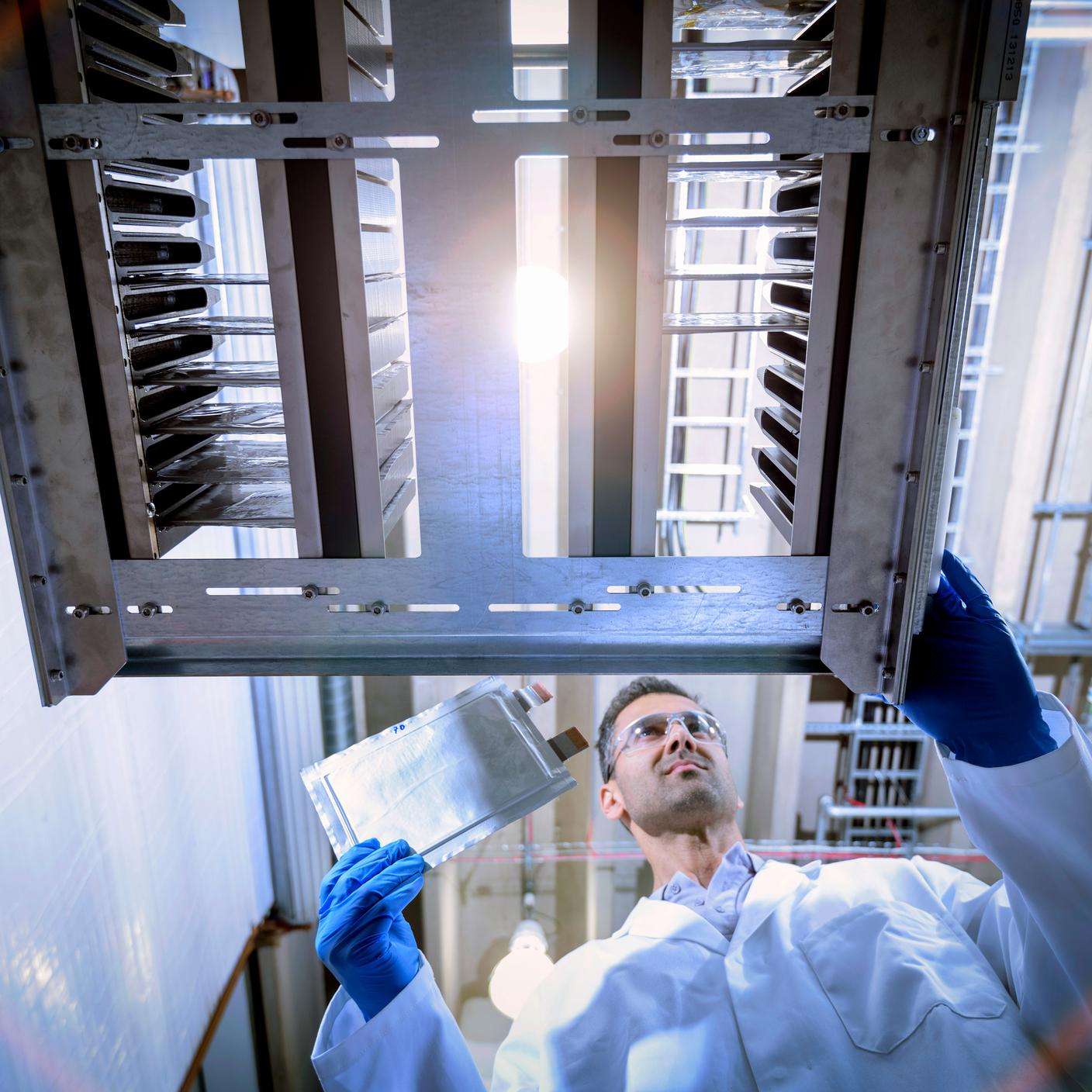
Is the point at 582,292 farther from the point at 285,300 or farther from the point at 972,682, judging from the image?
the point at 972,682

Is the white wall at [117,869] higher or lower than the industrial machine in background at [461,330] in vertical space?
lower

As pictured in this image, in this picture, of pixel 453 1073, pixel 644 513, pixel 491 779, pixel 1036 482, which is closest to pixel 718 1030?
pixel 453 1073

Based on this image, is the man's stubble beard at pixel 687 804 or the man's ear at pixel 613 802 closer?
the man's stubble beard at pixel 687 804

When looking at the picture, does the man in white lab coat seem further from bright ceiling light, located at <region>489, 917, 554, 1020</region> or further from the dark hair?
bright ceiling light, located at <region>489, 917, 554, 1020</region>

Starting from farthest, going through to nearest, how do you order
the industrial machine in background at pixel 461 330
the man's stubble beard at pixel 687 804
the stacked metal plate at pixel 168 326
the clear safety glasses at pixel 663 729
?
the clear safety glasses at pixel 663 729, the man's stubble beard at pixel 687 804, the stacked metal plate at pixel 168 326, the industrial machine in background at pixel 461 330

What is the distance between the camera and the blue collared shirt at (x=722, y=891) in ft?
6.28

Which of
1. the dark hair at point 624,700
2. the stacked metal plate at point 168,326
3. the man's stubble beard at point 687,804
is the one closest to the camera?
the stacked metal plate at point 168,326

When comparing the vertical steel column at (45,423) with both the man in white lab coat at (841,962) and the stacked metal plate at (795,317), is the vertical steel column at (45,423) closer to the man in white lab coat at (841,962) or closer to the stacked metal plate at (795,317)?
the man in white lab coat at (841,962)

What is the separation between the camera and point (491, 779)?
1.56m

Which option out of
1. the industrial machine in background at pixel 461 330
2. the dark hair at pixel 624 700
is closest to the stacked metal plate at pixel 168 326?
the industrial machine in background at pixel 461 330

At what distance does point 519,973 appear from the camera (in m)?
2.57

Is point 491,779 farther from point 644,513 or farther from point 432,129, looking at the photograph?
point 432,129

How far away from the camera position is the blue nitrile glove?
55.5 inches

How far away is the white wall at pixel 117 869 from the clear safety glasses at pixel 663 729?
3.59 feet
